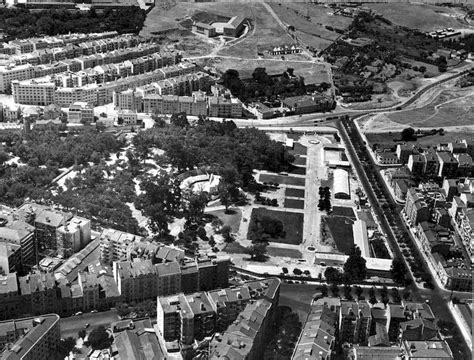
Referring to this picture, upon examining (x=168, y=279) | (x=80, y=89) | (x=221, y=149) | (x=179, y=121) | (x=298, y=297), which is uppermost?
(x=80, y=89)

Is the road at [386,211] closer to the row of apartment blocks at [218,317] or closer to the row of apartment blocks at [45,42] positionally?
the row of apartment blocks at [218,317]

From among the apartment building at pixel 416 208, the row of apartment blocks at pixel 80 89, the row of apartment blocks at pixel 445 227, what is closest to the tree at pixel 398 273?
the row of apartment blocks at pixel 445 227

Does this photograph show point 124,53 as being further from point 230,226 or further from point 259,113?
point 230,226

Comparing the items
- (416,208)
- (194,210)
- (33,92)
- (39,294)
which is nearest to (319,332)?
(39,294)

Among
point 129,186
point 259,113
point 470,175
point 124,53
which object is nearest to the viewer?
point 129,186

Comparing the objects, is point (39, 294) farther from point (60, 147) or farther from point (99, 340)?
point (60, 147)

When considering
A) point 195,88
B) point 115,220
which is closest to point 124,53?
point 195,88
